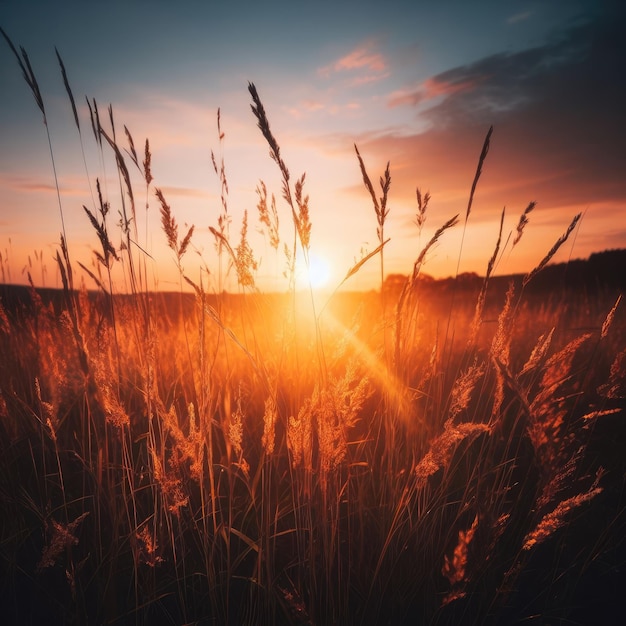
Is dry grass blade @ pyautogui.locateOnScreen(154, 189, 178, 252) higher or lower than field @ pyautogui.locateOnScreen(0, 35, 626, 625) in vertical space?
higher

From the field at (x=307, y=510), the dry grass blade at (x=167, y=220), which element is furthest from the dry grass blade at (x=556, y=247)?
the dry grass blade at (x=167, y=220)

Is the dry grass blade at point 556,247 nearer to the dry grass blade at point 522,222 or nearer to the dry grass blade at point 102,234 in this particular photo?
the dry grass blade at point 522,222

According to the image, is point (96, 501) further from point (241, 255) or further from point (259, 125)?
point (259, 125)

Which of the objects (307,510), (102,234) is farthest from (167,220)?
(307,510)

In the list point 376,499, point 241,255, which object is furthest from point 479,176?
point 376,499

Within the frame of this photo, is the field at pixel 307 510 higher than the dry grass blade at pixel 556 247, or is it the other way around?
the dry grass blade at pixel 556 247

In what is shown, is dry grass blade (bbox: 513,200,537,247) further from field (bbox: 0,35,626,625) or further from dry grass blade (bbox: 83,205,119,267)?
dry grass blade (bbox: 83,205,119,267)

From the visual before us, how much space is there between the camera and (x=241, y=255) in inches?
63.2

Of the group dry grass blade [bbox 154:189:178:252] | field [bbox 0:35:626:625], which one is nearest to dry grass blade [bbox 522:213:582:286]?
field [bbox 0:35:626:625]

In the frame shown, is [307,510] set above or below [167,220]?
below

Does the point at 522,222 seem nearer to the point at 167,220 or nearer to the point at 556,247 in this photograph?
the point at 556,247

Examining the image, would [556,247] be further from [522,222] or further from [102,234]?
[102,234]

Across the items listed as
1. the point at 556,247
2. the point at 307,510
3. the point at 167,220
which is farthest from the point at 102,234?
the point at 556,247

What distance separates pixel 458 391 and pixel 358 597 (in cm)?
84
